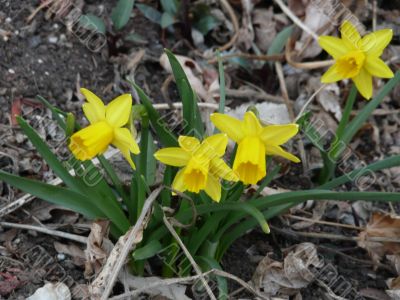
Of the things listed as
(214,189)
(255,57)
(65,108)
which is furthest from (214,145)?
(255,57)

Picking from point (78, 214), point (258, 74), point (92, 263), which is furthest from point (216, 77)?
point (92, 263)

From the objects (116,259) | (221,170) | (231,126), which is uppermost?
(231,126)

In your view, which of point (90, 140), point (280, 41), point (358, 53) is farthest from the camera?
point (280, 41)

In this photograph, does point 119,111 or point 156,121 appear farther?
point 156,121

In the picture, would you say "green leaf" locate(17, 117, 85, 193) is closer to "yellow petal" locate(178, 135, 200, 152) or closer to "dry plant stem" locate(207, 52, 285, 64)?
"yellow petal" locate(178, 135, 200, 152)

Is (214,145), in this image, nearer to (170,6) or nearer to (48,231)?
(48,231)

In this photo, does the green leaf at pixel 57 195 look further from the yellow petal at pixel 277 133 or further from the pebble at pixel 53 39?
the pebble at pixel 53 39

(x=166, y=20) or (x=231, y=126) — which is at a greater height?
(x=231, y=126)
